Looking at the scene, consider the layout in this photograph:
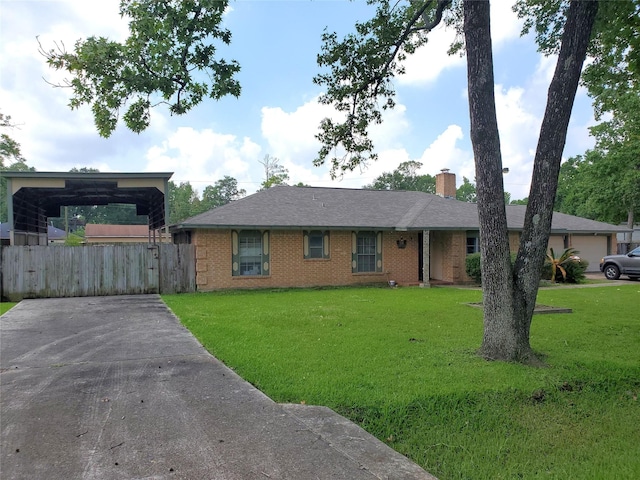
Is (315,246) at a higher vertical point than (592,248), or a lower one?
higher

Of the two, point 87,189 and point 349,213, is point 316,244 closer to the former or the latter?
point 349,213

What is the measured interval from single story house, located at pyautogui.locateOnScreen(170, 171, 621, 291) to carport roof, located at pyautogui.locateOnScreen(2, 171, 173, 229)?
1959 millimetres

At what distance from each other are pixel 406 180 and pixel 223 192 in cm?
2898

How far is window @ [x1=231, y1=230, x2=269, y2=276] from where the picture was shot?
16219 millimetres

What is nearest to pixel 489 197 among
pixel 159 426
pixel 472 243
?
pixel 159 426

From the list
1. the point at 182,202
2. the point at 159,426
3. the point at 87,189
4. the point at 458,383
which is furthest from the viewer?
the point at 182,202

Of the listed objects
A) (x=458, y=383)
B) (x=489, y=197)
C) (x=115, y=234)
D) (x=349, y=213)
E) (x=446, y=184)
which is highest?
(x=446, y=184)

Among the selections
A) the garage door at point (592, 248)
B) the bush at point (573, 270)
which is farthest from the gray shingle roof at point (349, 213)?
the bush at point (573, 270)

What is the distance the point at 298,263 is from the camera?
17.1 meters

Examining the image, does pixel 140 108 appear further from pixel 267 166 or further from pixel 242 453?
pixel 267 166

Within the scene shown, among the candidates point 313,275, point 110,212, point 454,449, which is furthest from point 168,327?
point 110,212

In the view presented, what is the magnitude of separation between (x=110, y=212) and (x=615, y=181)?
68910 mm

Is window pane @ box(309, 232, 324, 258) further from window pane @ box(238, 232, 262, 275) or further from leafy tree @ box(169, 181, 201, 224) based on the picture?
leafy tree @ box(169, 181, 201, 224)

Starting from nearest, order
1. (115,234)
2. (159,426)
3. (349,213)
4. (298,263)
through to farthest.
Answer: (159,426), (298,263), (349,213), (115,234)
